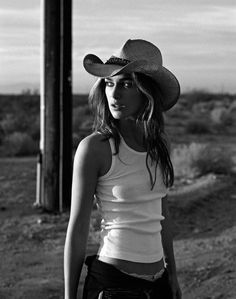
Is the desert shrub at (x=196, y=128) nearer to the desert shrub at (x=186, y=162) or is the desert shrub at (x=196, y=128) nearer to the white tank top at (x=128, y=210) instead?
the desert shrub at (x=186, y=162)

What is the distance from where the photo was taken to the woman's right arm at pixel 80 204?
10.0 ft

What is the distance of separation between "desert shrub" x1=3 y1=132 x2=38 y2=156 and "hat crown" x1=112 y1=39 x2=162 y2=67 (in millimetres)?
13757

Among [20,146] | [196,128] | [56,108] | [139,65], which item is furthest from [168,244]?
[196,128]

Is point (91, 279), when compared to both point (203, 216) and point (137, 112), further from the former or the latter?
point (203, 216)

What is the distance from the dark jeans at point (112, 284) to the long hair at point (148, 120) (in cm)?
45

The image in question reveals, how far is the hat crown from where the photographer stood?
333 centimetres

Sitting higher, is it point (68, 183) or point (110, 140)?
point (110, 140)

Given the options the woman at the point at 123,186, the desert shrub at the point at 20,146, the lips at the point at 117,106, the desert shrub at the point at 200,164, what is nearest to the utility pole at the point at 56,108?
the desert shrub at the point at 200,164

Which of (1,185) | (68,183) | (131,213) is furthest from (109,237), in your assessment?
(1,185)

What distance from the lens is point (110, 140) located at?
3125 millimetres

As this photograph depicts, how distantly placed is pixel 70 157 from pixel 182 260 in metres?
2.53

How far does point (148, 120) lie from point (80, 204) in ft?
1.64

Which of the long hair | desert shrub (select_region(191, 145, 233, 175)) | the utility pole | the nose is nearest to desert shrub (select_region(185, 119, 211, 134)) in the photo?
desert shrub (select_region(191, 145, 233, 175))

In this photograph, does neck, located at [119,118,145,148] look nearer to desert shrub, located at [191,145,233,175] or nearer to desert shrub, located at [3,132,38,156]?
desert shrub, located at [191,145,233,175]
